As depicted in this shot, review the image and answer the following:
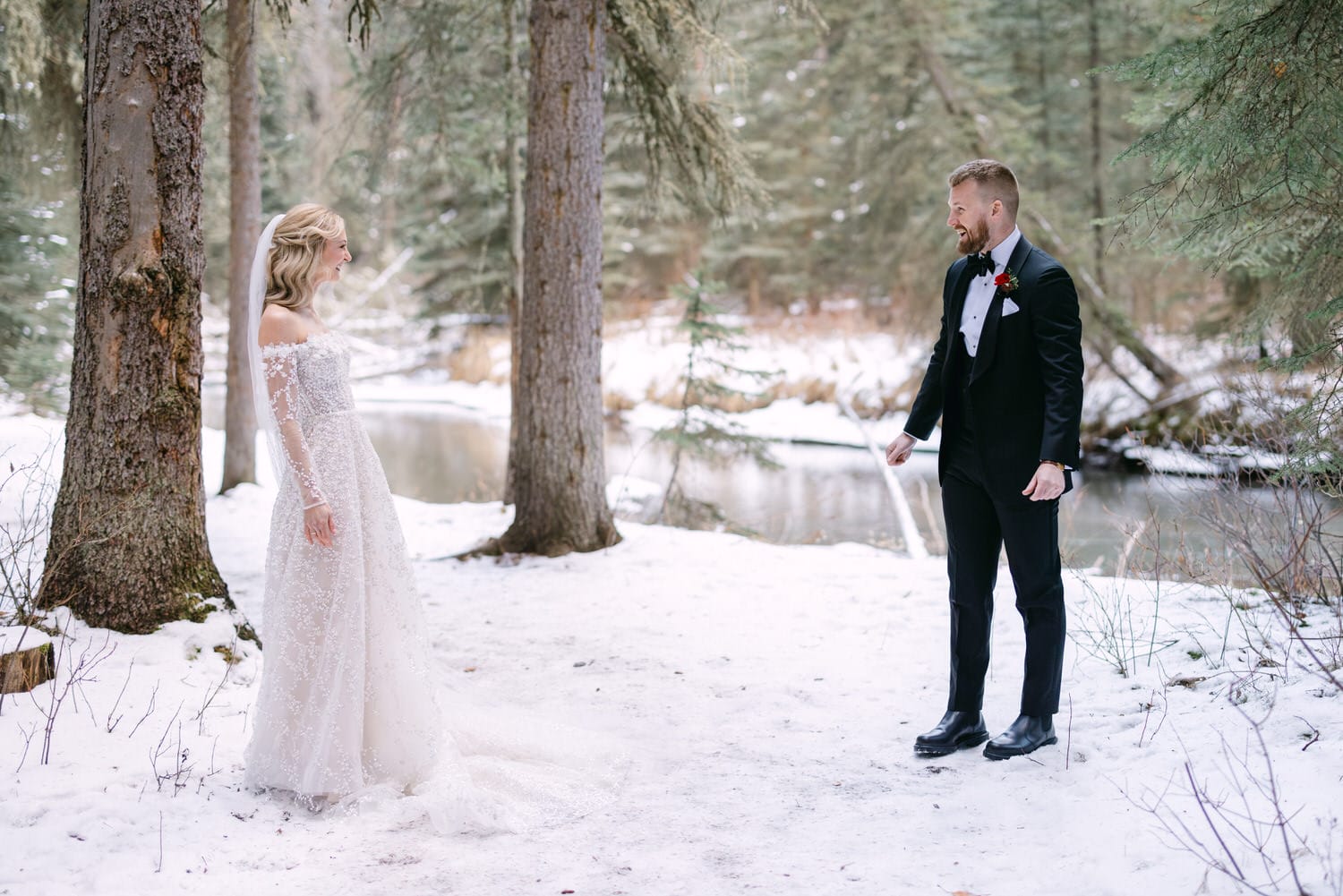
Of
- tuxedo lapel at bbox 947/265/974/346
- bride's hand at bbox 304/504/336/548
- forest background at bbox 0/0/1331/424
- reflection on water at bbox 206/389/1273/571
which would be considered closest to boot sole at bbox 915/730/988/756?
tuxedo lapel at bbox 947/265/974/346

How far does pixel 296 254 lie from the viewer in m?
3.60

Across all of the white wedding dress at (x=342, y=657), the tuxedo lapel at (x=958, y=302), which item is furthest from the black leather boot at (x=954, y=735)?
the tuxedo lapel at (x=958, y=302)

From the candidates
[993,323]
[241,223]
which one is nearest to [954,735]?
[993,323]

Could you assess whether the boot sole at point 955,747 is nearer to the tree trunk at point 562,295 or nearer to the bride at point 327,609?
the bride at point 327,609

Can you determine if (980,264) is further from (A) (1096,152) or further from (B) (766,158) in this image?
(B) (766,158)

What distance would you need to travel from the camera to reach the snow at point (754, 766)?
296cm

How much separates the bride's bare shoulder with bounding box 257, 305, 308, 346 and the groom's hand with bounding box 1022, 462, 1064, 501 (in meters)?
2.71

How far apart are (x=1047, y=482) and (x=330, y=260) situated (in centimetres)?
276

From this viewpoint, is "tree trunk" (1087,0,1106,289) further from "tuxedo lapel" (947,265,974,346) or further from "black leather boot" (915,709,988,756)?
"black leather boot" (915,709,988,756)

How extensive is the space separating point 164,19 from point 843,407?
14894mm

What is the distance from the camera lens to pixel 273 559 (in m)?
3.66

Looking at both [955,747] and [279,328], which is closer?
[279,328]

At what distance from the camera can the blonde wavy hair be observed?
11.8 feet

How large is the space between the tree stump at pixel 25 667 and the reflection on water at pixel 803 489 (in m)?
5.70
